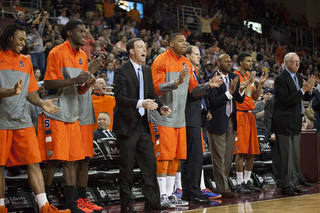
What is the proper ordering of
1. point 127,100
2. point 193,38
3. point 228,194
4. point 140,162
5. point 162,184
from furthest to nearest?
point 193,38, point 228,194, point 162,184, point 140,162, point 127,100

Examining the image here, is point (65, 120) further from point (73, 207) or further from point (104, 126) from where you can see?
point (104, 126)

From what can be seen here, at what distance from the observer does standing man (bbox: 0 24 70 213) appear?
416 cm

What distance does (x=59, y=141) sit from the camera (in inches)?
177

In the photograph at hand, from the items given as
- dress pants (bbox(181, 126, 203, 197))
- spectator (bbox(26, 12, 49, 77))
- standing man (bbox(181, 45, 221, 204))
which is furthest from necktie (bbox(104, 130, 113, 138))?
spectator (bbox(26, 12, 49, 77))

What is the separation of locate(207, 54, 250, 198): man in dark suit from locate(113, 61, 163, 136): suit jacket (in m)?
1.51

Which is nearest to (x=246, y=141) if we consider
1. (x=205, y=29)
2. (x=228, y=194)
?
(x=228, y=194)

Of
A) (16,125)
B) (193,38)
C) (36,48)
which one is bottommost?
(16,125)

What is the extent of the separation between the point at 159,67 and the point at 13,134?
2046mm

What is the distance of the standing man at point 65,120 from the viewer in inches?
178

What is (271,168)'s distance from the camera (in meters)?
8.16

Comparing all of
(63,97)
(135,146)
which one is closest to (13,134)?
(63,97)

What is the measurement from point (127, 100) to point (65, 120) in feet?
2.33

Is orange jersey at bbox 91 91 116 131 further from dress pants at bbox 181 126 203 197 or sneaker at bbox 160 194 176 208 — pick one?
sneaker at bbox 160 194 176 208

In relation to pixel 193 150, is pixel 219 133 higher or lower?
higher
